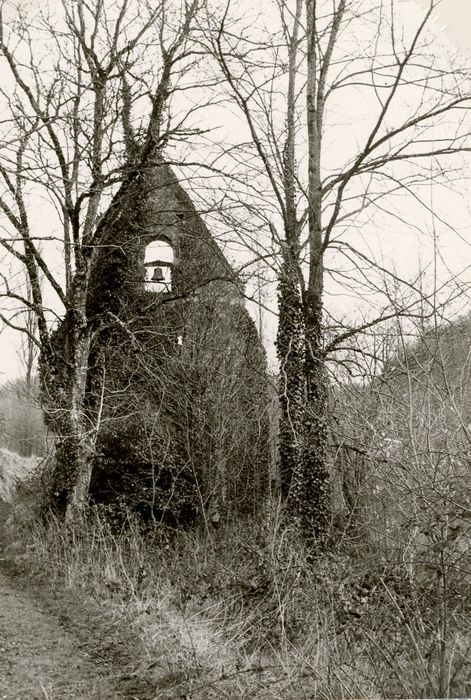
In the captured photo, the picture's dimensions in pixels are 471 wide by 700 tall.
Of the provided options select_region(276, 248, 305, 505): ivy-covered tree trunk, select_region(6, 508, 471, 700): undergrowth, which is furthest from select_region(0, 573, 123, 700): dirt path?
select_region(276, 248, 305, 505): ivy-covered tree trunk

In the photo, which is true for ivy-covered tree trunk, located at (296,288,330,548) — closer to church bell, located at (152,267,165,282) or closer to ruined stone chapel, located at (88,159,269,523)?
ruined stone chapel, located at (88,159,269,523)

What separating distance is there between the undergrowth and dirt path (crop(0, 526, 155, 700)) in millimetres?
241

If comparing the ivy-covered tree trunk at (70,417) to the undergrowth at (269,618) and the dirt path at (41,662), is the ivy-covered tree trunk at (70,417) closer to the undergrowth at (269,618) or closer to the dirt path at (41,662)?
the undergrowth at (269,618)

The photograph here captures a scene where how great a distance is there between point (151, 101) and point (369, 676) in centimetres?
1107

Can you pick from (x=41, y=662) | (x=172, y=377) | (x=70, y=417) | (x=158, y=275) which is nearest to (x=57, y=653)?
(x=41, y=662)

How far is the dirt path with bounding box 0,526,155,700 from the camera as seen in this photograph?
5605 millimetres

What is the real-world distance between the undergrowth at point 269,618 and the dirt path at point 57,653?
24 cm

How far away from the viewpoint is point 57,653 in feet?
22.0

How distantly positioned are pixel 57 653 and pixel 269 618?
2402 mm

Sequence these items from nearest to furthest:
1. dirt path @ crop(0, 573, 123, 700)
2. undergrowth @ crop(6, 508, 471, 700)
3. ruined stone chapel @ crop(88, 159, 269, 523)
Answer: undergrowth @ crop(6, 508, 471, 700), dirt path @ crop(0, 573, 123, 700), ruined stone chapel @ crop(88, 159, 269, 523)

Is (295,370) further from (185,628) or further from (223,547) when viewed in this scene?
(185,628)

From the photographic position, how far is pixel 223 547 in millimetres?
13195

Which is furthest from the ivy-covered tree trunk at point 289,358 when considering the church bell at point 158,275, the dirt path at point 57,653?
the church bell at point 158,275

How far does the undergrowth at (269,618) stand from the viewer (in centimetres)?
512
